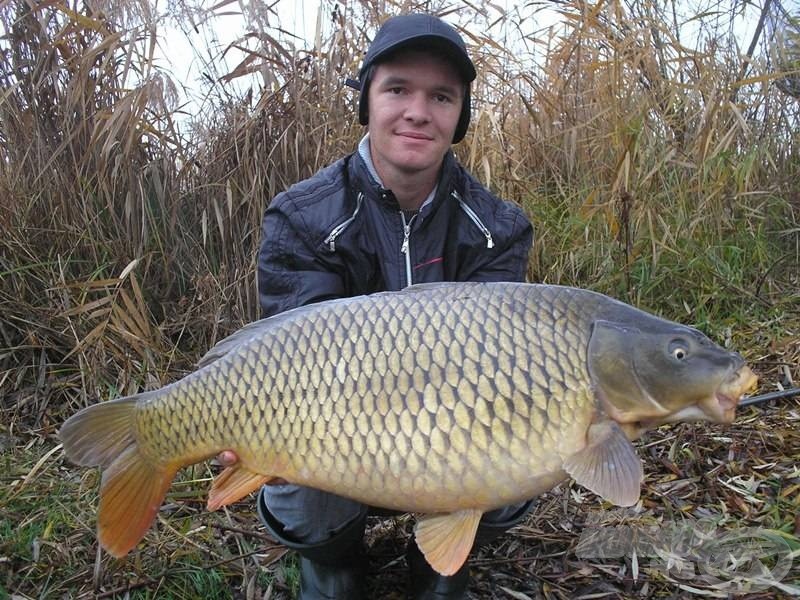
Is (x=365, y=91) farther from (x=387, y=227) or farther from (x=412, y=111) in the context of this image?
(x=387, y=227)

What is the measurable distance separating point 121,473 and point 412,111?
0.83m

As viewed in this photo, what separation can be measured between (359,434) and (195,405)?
26 cm

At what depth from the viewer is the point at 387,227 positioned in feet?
4.92

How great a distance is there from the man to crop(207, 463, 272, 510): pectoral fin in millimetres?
242

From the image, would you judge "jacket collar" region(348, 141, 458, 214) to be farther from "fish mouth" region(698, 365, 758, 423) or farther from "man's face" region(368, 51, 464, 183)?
"fish mouth" region(698, 365, 758, 423)

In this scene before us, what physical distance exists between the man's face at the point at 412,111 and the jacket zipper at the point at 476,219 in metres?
0.11

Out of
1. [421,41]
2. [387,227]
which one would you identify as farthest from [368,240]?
[421,41]

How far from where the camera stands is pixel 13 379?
2.09m

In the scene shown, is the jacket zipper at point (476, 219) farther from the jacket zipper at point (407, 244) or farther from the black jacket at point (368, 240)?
the jacket zipper at point (407, 244)

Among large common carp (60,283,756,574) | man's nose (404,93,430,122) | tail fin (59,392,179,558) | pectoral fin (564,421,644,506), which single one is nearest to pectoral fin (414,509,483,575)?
large common carp (60,283,756,574)

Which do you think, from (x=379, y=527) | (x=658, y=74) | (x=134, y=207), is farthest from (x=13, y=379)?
(x=658, y=74)

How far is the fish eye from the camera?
974 millimetres

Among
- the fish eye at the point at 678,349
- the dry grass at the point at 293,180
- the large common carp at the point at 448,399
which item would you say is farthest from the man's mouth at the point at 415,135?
the dry grass at the point at 293,180

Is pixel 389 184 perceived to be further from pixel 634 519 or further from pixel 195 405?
pixel 634 519
